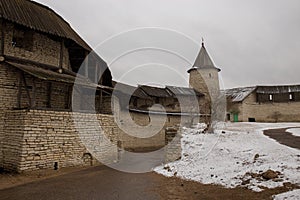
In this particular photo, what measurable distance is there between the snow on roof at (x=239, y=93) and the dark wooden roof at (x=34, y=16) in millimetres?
23813

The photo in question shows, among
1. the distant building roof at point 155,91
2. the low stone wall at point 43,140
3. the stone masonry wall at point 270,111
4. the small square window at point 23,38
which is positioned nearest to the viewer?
the low stone wall at point 43,140

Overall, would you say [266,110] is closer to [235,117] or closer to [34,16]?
[235,117]

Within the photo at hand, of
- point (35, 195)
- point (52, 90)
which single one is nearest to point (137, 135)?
point (52, 90)

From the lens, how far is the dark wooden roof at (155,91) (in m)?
29.1

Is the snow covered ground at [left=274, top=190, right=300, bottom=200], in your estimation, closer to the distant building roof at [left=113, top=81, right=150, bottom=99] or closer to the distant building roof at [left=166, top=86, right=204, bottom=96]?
the distant building roof at [left=113, top=81, right=150, bottom=99]

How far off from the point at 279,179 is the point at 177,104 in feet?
85.6

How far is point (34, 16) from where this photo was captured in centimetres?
1162

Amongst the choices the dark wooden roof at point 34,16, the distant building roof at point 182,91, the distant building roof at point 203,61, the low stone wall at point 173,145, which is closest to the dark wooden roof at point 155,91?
the distant building roof at point 182,91

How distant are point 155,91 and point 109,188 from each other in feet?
76.4

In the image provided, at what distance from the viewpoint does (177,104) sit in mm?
31984

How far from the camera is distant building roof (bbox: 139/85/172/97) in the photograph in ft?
95.6

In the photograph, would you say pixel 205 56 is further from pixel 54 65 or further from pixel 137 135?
pixel 54 65

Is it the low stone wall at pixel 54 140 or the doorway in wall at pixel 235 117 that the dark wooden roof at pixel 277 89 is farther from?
the low stone wall at pixel 54 140

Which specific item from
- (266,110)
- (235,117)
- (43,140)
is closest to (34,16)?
A: (43,140)
